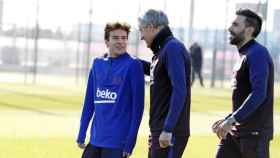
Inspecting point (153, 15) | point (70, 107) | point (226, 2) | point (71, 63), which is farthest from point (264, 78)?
point (71, 63)

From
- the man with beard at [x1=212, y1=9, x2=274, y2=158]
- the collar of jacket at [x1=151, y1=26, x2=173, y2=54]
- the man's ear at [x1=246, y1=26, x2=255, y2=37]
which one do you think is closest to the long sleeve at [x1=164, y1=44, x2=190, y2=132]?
the collar of jacket at [x1=151, y1=26, x2=173, y2=54]

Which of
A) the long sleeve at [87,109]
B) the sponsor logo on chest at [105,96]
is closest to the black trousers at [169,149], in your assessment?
the sponsor logo on chest at [105,96]

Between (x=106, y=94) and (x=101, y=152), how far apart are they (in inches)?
19.0

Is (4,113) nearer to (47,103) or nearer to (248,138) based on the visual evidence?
(47,103)

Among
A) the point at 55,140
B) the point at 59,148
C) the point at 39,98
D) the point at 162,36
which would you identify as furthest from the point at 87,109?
the point at 39,98

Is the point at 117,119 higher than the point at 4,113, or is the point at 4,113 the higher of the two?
the point at 117,119

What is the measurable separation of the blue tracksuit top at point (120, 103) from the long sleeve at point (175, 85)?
1.48 ft

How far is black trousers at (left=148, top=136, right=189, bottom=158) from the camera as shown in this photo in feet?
21.7

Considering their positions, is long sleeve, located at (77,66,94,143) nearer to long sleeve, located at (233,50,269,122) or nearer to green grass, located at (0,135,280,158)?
long sleeve, located at (233,50,269,122)

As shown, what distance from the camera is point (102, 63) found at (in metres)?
7.04

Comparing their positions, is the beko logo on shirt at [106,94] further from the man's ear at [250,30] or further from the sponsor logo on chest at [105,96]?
the man's ear at [250,30]

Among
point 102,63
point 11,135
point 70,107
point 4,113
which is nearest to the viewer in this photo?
point 102,63

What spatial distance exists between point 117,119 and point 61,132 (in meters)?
8.21

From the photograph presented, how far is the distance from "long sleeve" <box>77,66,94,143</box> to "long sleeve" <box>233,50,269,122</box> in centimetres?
136
